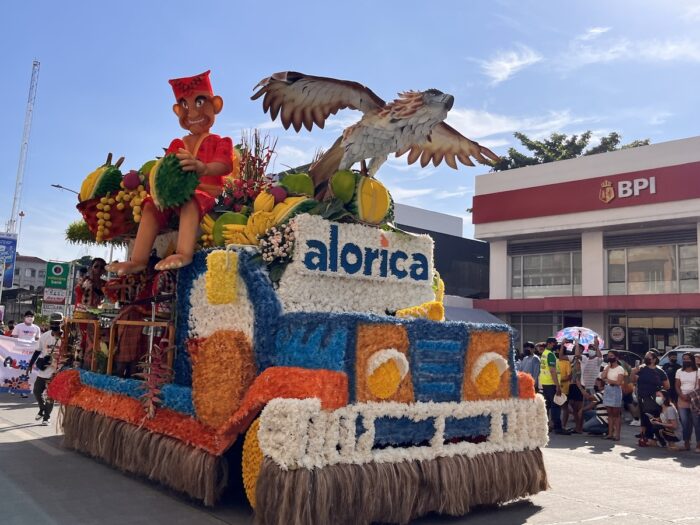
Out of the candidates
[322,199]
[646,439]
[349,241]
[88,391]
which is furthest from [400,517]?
[646,439]

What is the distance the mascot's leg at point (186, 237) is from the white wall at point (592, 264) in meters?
20.2

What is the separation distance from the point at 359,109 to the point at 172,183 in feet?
5.86

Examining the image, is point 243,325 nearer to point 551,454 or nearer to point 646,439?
point 551,454

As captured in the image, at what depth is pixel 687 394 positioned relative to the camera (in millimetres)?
10133

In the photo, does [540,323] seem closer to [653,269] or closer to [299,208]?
[653,269]

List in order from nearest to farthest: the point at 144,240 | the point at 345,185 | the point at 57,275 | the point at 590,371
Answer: the point at 345,185 < the point at 144,240 < the point at 590,371 < the point at 57,275

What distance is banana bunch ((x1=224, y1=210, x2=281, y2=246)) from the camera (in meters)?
5.40

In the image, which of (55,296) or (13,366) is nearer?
(13,366)

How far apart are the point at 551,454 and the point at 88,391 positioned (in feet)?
19.9

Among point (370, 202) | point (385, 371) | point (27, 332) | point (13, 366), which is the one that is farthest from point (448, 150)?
point (27, 332)

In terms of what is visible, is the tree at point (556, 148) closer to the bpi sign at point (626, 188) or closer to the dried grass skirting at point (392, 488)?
the bpi sign at point (626, 188)

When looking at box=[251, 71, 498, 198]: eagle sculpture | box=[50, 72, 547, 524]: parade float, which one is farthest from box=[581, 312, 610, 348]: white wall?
box=[251, 71, 498, 198]: eagle sculpture

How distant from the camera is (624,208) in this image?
22406mm

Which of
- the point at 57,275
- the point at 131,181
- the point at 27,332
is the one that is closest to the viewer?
the point at 131,181
